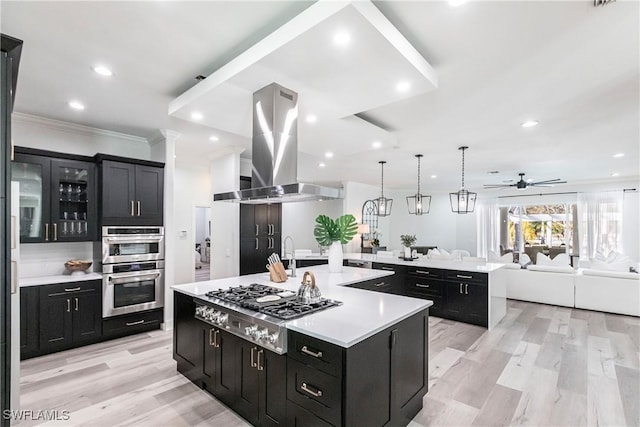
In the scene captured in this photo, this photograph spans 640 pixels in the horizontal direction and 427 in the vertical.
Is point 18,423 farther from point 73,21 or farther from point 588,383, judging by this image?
point 588,383

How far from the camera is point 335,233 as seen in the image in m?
3.85

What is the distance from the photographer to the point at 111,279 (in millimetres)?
3875

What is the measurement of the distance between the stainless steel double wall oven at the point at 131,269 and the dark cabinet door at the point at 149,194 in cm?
15

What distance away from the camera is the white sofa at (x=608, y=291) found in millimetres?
→ 4902

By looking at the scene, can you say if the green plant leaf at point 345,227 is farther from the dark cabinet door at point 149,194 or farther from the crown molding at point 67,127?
the crown molding at point 67,127

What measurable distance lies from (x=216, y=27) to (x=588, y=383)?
14.3 ft

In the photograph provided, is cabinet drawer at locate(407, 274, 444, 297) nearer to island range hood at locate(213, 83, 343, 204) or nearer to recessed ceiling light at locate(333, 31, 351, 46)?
island range hood at locate(213, 83, 343, 204)

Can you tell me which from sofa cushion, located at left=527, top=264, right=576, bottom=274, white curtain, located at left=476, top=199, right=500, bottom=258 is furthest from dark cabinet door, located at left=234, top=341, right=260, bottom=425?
white curtain, located at left=476, top=199, right=500, bottom=258

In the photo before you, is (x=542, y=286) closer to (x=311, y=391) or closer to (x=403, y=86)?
(x=403, y=86)

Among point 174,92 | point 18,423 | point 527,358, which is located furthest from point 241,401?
point 527,358

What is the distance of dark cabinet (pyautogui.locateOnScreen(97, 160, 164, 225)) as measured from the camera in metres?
3.90

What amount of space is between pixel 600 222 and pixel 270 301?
9682 mm

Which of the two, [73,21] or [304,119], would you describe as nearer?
[73,21]

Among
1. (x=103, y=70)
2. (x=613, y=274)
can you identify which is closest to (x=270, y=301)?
(x=103, y=70)
